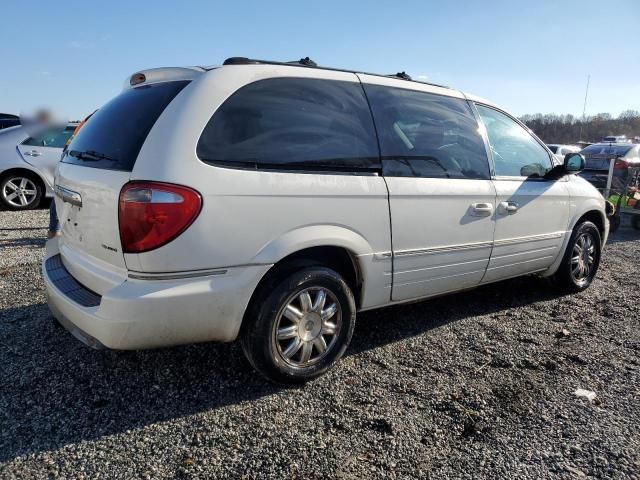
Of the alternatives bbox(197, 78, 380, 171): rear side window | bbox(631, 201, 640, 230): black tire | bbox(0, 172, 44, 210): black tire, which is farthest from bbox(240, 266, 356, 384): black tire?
bbox(631, 201, 640, 230): black tire

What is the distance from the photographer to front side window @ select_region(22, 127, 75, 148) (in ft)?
27.8

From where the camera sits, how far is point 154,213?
92.4 inches

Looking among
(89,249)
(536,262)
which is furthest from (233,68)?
(536,262)

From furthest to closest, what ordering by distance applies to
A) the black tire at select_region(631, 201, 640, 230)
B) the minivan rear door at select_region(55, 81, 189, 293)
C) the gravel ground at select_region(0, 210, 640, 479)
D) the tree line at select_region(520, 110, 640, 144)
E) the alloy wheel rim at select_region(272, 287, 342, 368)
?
the tree line at select_region(520, 110, 640, 144) < the black tire at select_region(631, 201, 640, 230) < the alloy wheel rim at select_region(272, 287, 342, 368) < the minivan rear door at select_region(55, 81, 189, 293) < the gravel ground at select_region(0, 210, 640, 479)

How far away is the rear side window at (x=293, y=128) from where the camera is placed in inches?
102

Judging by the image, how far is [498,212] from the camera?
385cm

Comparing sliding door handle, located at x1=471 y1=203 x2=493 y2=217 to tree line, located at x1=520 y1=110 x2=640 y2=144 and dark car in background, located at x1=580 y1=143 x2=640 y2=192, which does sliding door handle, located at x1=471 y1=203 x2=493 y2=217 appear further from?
tree line, located at x1=520 y1=110 x2=640 y2=144

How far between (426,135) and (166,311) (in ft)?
7.04

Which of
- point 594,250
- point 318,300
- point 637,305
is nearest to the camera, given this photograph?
point 318,300

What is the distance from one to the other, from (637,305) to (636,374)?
5.53 ft

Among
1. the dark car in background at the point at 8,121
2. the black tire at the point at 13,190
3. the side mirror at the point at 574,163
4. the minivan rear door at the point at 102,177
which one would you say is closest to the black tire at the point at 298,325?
the minivan rear door at the point at 102,177

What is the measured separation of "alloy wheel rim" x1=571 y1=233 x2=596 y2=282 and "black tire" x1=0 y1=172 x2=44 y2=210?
8.31 meters

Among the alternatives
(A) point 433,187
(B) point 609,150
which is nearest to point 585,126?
(B) point 609,150

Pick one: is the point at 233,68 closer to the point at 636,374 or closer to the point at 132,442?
the point at 132,442
